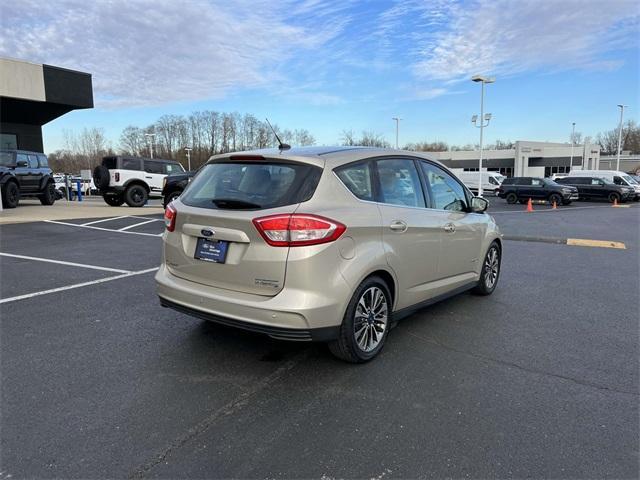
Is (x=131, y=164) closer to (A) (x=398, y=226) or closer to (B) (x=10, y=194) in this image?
(B) (x=10, y=194)

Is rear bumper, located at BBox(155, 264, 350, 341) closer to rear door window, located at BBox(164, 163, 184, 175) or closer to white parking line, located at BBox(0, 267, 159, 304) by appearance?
white parking line, located at BBox(0, 267, 159, 304)

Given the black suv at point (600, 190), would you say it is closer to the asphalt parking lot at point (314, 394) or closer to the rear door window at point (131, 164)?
the rear door window at point (131, 164)

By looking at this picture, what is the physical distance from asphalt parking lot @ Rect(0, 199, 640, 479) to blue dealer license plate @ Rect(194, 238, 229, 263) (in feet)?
2.84

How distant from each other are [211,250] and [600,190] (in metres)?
32.5

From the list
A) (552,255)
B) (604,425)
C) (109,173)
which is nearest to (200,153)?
(109,173)

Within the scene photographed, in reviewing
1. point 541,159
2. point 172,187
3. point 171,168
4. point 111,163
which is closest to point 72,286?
point 172,187

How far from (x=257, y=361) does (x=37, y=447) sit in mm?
1615

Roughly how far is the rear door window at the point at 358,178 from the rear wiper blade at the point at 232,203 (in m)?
0.74

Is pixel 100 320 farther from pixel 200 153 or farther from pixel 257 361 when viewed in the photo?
pixel 200 153

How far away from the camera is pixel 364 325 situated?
3768 millimetres

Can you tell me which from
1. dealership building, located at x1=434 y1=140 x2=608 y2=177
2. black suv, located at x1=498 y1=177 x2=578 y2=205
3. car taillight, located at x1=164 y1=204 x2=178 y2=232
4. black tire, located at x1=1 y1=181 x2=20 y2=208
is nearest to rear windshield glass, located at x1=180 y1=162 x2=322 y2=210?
car taillight, located at x1=164 y1=204 x2=178 y2=232

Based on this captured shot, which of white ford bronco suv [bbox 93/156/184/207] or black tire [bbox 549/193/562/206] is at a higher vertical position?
white ford bronco suv [bbox 93/156/184/207]

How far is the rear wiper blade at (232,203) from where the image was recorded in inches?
137

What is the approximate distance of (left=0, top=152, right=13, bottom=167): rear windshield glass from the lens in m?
15.9
